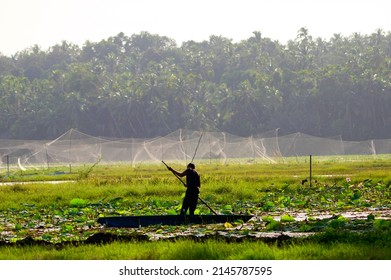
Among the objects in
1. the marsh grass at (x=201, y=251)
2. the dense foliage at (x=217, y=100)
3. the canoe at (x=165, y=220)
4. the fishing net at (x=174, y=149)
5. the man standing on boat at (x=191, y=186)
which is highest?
the dense foliage at (x=217, y=100)

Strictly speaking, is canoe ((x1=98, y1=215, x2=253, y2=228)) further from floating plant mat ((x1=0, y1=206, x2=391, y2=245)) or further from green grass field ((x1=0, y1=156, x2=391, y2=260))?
green grass field ((x1=0, y1=156, x2=391, y2=260))

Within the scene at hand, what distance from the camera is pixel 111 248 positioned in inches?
531

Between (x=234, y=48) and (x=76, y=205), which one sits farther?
(x=234, y=48)

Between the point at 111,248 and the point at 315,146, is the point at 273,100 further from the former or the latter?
the point at 111,248

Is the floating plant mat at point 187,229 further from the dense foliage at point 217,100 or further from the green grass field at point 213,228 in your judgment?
the dense foliage at point 217,100

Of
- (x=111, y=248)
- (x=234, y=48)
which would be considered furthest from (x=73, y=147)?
(x=234, y=48)

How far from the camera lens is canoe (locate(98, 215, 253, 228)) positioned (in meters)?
17.2

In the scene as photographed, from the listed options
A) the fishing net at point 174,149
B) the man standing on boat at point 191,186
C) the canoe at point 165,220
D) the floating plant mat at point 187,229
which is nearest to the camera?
the floating plant mat at point 187,229

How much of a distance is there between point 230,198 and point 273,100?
70411 millimetres

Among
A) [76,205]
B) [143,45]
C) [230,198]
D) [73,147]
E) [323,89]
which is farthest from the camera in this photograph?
[143,45]

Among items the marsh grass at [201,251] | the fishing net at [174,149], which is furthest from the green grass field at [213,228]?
the fishing net at [174,149]

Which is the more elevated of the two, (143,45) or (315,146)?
(143,45)

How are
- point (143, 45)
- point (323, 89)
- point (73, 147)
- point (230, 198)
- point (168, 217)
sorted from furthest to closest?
point (143, 45)
point (323, 89)
point (73, 147)
point (230, 198)
point (168, 217)

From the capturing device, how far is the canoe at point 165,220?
1723 cm
